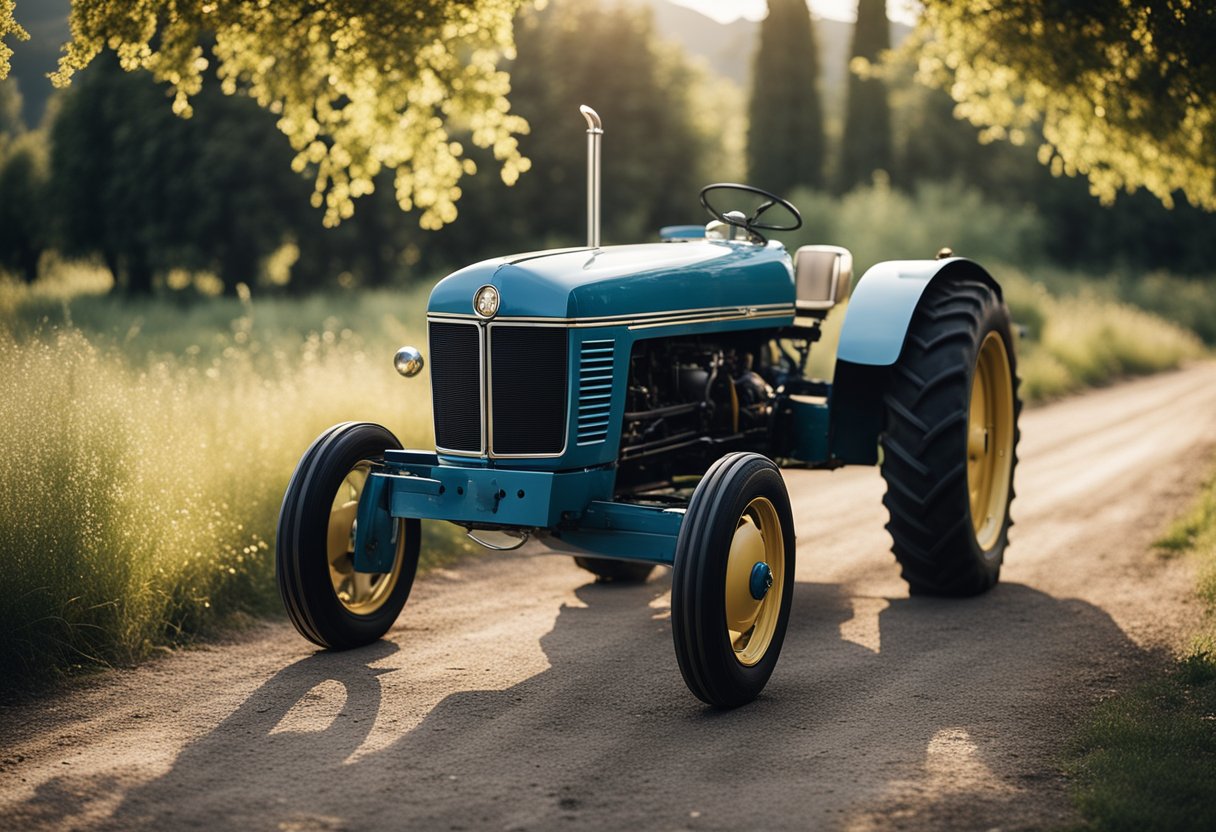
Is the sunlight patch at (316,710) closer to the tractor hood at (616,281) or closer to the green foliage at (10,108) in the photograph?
the tractor hood at (616,281)

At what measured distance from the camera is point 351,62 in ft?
25.5

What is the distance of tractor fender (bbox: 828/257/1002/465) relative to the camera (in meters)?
6.32

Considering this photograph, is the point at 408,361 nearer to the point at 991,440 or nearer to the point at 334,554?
the point at 334,554

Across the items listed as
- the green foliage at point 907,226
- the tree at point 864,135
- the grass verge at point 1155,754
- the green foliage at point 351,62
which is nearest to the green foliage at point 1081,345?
the green foliage at point 907,226

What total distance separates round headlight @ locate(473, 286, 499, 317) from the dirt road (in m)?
1.48

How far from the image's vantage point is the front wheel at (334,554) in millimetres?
5293

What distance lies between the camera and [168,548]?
6094 mm

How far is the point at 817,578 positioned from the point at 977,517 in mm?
964

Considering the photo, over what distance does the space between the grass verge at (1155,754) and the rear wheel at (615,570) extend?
2688mm

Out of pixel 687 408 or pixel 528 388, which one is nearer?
pixel 528 388

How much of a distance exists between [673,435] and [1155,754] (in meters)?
2.53

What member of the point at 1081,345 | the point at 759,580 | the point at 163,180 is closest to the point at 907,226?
the point at 1081,345

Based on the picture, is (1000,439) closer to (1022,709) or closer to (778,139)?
(1022,709)

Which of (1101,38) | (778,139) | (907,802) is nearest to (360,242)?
(778,139)
